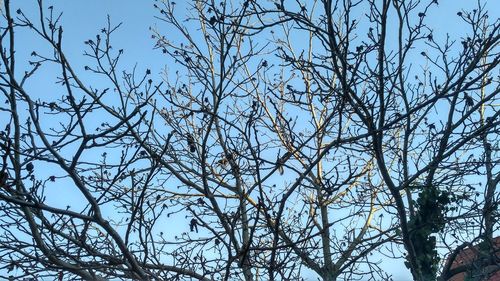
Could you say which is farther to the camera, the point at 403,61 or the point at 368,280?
the point at 368,280

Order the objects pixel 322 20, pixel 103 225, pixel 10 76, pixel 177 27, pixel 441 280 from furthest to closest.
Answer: pixel 177 27
pixel 441 280
pixel 322 20
pixel 10 76
pixel 103 225

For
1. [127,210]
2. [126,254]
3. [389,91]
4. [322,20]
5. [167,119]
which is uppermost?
[167,119]

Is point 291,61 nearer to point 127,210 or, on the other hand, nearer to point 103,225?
point 127,210

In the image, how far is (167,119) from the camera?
32.7 feet

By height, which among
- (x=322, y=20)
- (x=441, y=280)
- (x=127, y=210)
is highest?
(x=322, y=20)

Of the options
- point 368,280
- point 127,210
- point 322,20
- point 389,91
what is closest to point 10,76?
point 127,210

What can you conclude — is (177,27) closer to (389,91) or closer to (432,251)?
(389,91)

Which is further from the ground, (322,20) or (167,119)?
(167,119)

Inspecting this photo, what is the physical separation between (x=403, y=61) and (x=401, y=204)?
1.48 metres

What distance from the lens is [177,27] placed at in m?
9.26

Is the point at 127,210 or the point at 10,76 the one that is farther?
the point at 127,210

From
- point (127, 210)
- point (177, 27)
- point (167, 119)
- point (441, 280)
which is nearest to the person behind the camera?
point (127, 210)

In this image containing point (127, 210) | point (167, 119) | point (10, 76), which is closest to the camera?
point (10, 76)

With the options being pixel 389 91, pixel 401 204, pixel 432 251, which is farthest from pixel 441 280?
pixel 389 91
